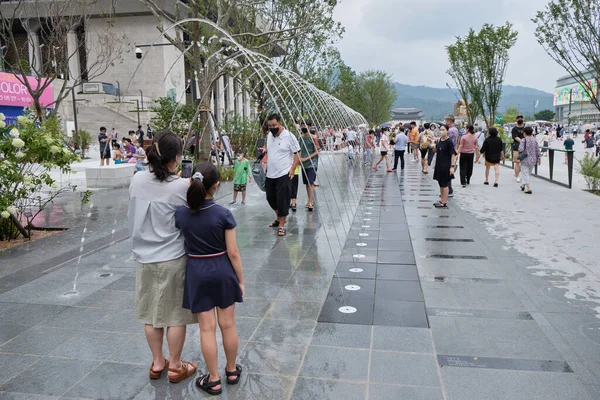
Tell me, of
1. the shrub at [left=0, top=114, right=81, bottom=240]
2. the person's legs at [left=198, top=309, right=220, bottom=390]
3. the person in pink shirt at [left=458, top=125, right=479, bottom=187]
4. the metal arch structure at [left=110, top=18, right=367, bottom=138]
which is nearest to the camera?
the person's legs at [left=198, top=309, right=220, bottom=390]

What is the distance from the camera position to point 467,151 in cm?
1354

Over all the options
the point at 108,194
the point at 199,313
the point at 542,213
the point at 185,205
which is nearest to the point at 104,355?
the point at 199,313

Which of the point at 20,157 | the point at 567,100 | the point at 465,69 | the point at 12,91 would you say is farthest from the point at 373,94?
the point at 567,100

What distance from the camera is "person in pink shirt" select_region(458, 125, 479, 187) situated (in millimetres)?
13078

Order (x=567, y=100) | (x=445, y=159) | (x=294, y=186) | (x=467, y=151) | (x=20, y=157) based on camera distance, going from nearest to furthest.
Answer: (x=20, y=157) → (x=294, y=186) → (x=445, y=159) → (x=467, y=151) → (x=567, y=100)

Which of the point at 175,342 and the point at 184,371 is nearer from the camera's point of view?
the point at 175,342

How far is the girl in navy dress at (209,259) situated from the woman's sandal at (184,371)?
27 centimetres

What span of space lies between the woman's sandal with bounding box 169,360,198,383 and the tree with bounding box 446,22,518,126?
28101 millimetres

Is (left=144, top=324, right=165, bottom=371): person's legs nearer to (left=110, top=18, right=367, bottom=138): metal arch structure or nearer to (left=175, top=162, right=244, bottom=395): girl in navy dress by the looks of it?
(left=175, top=162, right=244, bottom=395): girl in navy dress

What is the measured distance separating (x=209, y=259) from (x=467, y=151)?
11.8m

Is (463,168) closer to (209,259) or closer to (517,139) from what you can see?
(517,139)

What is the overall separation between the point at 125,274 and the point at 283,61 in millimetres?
24282

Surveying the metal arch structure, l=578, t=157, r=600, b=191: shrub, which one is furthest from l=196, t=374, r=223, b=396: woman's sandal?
l=578, t=157, r=600, b=191: shrub

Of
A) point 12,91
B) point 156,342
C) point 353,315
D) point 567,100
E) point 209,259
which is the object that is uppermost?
point 567,100
